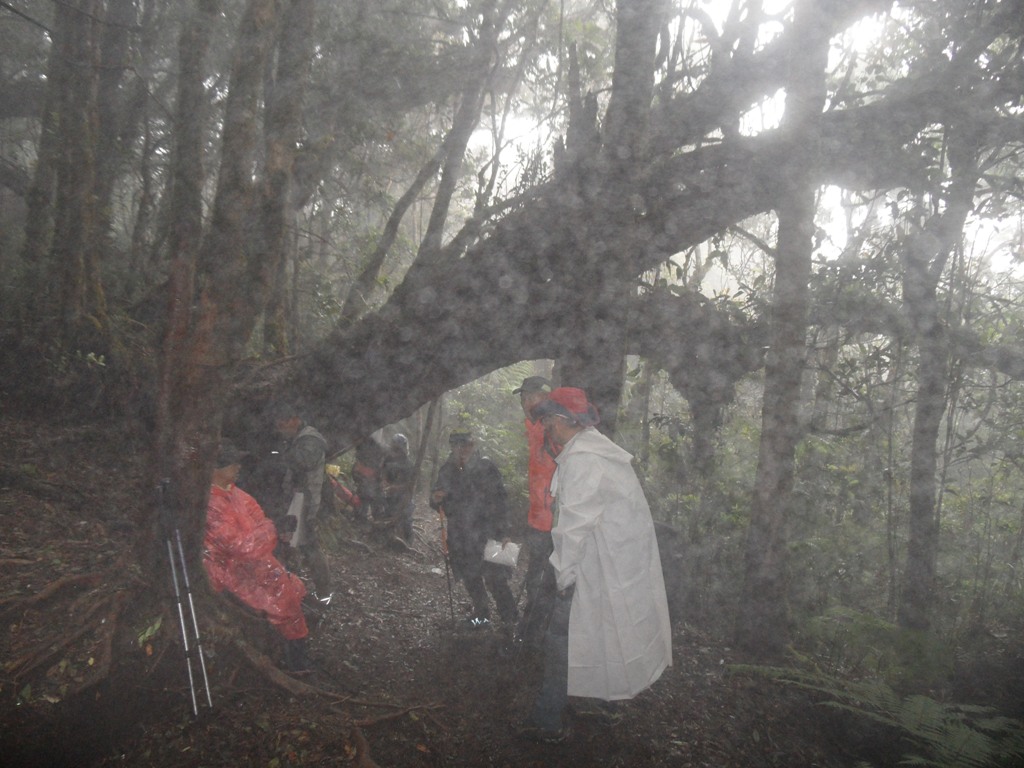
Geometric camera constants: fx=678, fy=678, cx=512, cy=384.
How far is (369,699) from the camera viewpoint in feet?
14.2

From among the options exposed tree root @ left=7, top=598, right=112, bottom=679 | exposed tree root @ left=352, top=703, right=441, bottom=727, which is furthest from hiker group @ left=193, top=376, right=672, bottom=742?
exposed tree root @ left=7, top=598, right=112, bottom=679

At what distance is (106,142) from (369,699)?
375 inches

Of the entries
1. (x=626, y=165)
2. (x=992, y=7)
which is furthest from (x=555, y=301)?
(x=992, y=7)

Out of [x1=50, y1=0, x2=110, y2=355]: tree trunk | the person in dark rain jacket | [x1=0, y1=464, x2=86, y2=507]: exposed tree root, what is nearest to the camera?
the person in dark rain jacket

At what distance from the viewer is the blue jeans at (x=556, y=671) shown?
424 centimetres

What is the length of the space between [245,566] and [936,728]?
4.50 metres

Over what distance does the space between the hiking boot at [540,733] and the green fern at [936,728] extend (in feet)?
4.79

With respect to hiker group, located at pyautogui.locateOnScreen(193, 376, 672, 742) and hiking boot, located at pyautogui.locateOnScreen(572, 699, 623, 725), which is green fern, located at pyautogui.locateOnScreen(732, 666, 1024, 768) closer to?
hiking boot, located at pyautogui.locateOnScreen(572, 699, 623, 725)

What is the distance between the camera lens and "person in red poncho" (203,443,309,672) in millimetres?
4527

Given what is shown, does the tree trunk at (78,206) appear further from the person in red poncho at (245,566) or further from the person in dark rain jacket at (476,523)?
the person in dark rain jacket at (476,523)

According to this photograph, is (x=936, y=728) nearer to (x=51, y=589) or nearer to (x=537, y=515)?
(x=537, y=515)

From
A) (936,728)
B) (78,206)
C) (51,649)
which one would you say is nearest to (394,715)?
(51,649)

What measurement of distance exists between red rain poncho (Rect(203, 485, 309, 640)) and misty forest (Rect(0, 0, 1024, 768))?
0.15m

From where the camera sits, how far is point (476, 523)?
5.95m
